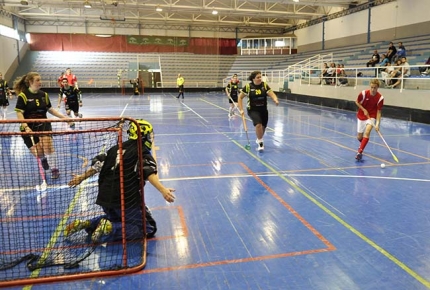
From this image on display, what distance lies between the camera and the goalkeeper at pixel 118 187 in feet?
13.2

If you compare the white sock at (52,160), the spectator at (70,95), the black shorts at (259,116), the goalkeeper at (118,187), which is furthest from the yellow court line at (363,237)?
the spectator at (70,95)

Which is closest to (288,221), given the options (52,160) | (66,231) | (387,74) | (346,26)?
(66,231)

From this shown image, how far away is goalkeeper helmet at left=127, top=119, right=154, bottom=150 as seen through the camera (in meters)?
3.96

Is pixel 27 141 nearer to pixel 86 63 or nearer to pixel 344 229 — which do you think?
pixel 344 229

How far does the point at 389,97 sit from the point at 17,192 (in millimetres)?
15432

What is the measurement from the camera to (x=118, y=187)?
4.09 metres

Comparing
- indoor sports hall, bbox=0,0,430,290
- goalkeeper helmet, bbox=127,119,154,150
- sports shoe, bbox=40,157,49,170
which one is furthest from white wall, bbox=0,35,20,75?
goalkeeper helmet, bbox=127,119,154,150

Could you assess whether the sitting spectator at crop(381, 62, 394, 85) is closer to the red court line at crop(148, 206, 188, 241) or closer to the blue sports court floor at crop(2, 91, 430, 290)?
the blue sports court floor at crop(2, 91, 430, 290)

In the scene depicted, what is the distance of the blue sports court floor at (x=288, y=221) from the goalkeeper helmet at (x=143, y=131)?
1.20 meters

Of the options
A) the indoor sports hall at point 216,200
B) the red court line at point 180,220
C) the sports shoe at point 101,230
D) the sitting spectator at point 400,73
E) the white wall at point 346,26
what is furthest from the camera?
the white wall at point 346,26

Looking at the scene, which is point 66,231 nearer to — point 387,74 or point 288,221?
point 288,221

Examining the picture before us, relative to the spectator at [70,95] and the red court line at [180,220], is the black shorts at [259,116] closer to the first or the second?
the red court line at [180,220]

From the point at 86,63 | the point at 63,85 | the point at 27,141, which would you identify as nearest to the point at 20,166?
the point at 27,141

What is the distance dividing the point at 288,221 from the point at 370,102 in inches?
187
